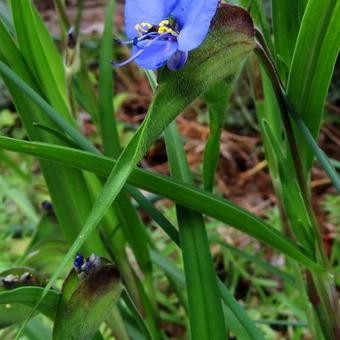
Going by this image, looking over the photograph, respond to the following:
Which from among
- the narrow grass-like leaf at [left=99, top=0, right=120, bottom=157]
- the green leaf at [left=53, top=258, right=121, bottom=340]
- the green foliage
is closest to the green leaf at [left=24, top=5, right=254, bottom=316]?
the green foliage

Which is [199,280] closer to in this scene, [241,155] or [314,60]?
[314,60]

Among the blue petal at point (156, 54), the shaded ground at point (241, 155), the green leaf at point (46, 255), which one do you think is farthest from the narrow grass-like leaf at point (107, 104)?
the shaded ground at point (241, 155)

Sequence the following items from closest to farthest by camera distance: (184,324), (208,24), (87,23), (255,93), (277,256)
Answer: (208,24), (255,93), (184,324), (277,256), (87,23)

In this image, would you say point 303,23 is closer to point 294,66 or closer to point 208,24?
point 294,66

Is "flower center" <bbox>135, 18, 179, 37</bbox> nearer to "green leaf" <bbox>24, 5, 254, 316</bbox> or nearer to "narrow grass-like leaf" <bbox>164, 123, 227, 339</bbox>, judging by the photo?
"green leaf" <bbox>24, 5, 254, 316</bbox>

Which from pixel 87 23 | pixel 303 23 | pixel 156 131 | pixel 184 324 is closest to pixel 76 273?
pixel 156 131

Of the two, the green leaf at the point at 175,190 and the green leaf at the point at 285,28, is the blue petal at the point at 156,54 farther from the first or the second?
the green leaf at the point at 285,28

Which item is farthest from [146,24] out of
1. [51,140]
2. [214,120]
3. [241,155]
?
[241,155]
